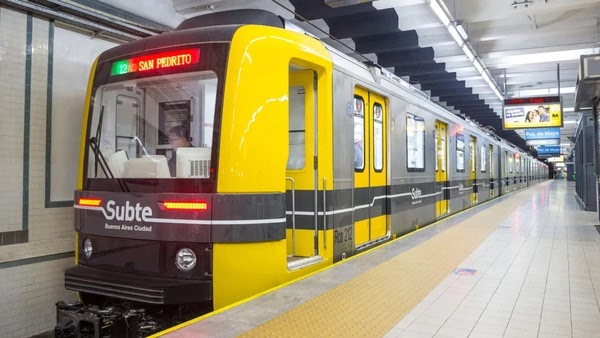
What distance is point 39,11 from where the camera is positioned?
4527 millimetres

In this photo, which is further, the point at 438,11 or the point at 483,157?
the point at 483,157

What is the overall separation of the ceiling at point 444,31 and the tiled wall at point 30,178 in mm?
568

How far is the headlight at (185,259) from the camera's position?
3.54 m

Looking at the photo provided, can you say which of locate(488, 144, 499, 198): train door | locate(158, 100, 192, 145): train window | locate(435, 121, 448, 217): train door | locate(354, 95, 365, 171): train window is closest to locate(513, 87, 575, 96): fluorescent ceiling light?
locate(488, 144, 499, 198): train door

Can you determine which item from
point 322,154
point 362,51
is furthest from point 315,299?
point 362,51

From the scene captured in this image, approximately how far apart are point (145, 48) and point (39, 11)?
56.6 inches

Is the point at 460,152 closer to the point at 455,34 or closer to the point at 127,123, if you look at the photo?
the point at 455,34

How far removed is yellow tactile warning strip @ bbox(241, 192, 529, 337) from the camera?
10.3 feet

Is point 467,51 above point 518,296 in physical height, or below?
above

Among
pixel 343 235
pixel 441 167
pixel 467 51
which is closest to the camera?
pixel 343 235

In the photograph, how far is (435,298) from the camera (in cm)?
397

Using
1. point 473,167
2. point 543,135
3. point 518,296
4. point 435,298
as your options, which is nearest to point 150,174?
point 435,298

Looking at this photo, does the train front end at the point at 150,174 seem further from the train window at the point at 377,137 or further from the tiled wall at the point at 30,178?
the train window at the point at 377,137

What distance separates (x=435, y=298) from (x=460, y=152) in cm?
804
